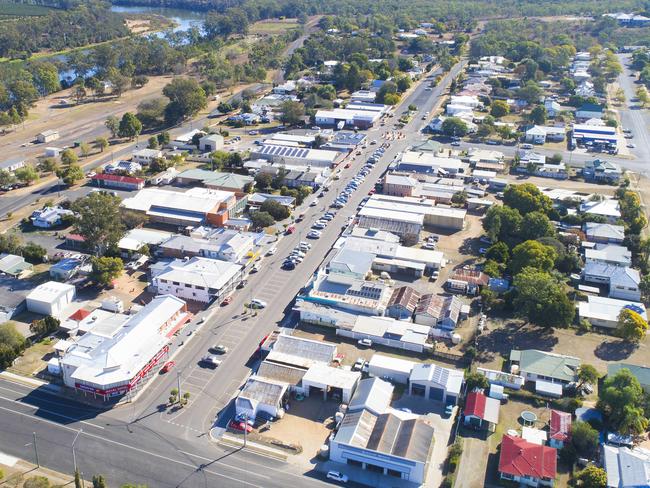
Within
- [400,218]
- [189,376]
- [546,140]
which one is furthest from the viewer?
[546,140]

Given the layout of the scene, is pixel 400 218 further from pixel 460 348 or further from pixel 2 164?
Answer: pixel 2 164

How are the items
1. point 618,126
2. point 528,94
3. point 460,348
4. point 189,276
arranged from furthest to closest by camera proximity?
point 528,94 → point 618,126 → point 189,276 → point 460,348

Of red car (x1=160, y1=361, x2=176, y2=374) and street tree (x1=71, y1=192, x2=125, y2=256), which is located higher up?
street tree (x1=71, y1=192, x2=125, y2=256)

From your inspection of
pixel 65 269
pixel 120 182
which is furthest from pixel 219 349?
pixel 120 182

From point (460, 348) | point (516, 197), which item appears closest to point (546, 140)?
point (516, 197)

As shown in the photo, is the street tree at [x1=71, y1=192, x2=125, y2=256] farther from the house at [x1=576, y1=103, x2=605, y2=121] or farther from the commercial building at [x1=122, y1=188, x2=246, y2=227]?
the house at [x1=576, y1=103, x2=605, y2=121]

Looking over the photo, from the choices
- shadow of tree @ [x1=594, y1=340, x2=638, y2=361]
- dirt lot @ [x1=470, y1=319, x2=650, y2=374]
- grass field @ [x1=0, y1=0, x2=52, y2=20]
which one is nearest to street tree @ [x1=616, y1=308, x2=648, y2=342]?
shadow of tree @ [x1=594, y1=340, x2=638, y2=361]

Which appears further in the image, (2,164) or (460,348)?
(2,164)
